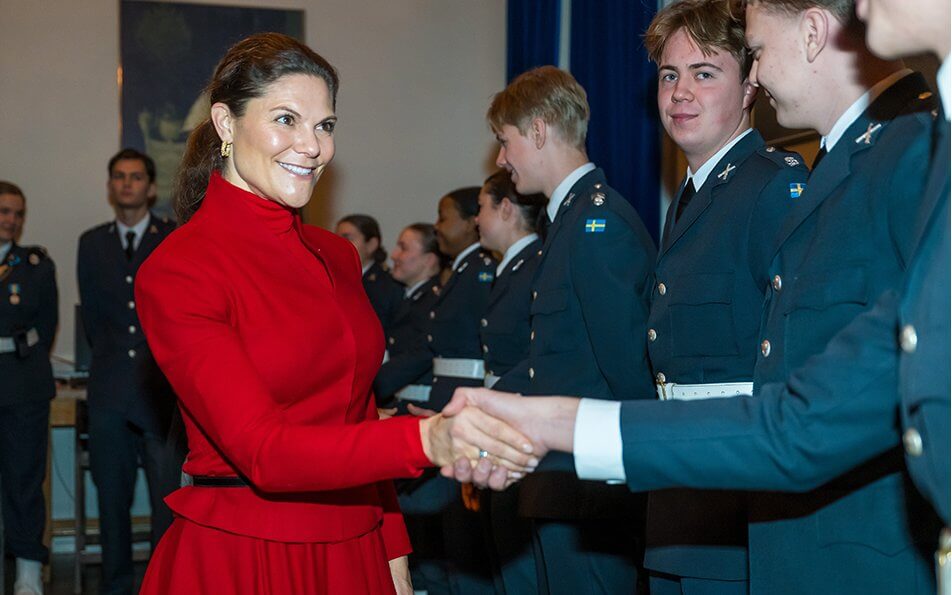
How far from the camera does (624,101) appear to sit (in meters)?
4.65

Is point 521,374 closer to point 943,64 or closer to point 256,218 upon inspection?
point 256,218

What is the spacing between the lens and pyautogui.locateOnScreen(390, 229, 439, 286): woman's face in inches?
223

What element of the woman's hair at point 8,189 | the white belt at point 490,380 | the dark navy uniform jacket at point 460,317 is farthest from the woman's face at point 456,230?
the woman's hair at point 8,189

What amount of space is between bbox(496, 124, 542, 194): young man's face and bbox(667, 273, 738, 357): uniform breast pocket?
105cm

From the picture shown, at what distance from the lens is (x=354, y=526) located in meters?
1.97

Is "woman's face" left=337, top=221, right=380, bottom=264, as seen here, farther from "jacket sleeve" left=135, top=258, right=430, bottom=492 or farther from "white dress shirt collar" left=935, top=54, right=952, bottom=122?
"white dress shirt collar" left=935, top=54, right=952, bottom=122

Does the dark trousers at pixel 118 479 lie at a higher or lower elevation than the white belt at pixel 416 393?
lower

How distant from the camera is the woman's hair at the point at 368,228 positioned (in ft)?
20.4

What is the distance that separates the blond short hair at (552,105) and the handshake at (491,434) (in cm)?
166

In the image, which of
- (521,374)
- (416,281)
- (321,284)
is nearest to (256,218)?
(321,284)

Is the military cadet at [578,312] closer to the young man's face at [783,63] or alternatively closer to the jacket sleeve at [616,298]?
the jacket sleeve at [616,298]

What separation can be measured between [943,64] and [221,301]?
3.82ft

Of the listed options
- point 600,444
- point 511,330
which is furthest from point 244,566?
point 511,330

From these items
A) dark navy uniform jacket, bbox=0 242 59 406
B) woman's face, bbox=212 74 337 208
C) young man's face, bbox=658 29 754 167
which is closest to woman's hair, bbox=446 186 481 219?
dark navy uniform jacket, bbox=0 242 59 406
